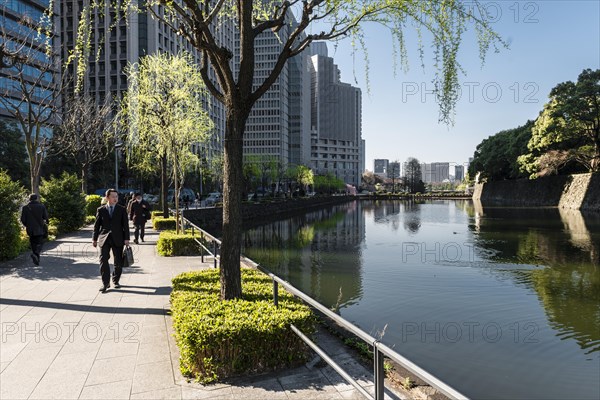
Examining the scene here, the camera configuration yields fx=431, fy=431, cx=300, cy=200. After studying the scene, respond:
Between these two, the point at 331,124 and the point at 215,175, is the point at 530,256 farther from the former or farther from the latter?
the point at 331,124

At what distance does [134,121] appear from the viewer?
20.8 m

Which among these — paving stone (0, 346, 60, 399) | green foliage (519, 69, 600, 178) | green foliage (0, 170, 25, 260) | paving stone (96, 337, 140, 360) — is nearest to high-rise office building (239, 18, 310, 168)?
green foliage (519, 69, 600, 178)

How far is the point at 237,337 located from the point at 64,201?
18.6 meters

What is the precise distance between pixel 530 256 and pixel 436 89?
610 inches

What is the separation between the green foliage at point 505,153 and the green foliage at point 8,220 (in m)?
59.5

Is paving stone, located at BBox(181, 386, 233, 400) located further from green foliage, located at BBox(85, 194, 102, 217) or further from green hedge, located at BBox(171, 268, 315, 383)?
green foliage, located at BBox(85, 194, 102, 217)

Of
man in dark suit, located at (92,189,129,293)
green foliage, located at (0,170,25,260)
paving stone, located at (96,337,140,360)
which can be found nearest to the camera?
paving stone, located at (96,337,140,360)

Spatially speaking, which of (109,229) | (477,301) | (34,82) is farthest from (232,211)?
(34,82)

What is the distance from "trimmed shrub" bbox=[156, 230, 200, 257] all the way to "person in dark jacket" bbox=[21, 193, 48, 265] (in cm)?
343

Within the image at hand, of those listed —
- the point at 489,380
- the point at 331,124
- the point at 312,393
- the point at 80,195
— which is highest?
the point at 331,124

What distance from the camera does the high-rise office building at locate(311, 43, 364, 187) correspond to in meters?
164

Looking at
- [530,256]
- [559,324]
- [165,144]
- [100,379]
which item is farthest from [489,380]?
[165,144]

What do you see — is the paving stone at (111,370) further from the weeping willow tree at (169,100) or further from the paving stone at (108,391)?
the weeping willow tree at (169,100)

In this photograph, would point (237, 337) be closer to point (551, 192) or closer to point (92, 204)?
point (92, 204)
